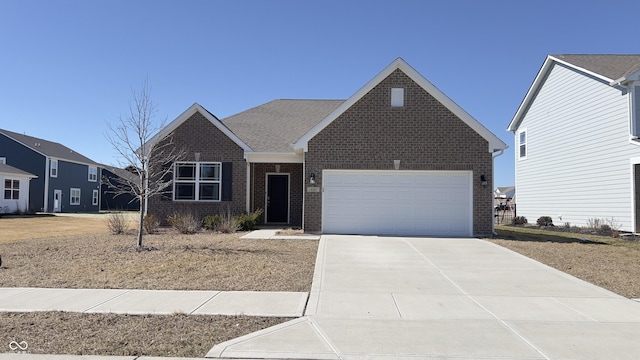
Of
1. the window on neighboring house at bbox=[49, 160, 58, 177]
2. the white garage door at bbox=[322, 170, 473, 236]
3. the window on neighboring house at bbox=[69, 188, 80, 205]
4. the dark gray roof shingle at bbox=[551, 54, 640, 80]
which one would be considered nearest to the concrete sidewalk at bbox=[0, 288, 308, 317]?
the white garage door at bbox=[322, 170, 473, 236]

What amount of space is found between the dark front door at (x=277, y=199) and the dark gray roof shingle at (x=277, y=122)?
168 cm

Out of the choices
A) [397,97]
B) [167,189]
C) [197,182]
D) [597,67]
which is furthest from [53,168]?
[597,67]

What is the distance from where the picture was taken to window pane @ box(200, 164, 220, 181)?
16547 mm

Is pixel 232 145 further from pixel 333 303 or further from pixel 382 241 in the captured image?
pixel 333 303

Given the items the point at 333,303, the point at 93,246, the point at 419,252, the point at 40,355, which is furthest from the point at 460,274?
the point at 93,246

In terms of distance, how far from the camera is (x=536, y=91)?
74.8ft

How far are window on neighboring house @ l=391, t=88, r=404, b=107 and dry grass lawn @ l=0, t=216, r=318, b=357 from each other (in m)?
5.84

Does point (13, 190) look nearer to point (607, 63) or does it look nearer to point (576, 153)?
point (576, 153)

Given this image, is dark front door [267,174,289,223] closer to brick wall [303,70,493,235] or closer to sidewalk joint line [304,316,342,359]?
brick wall [303,70,493,235]

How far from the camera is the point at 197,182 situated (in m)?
16.6

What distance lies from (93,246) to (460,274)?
31.8 feet

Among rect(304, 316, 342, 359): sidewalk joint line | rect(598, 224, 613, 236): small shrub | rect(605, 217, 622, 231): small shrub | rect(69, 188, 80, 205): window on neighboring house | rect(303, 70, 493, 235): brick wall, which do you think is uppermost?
rect(303, 70, 493, 235): brick wall

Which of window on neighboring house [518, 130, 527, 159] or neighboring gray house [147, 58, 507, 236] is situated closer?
neighboring gray house [147, 58, 507, 236]

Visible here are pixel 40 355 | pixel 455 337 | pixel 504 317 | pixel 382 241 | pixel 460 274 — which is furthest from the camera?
pixel 382 241
